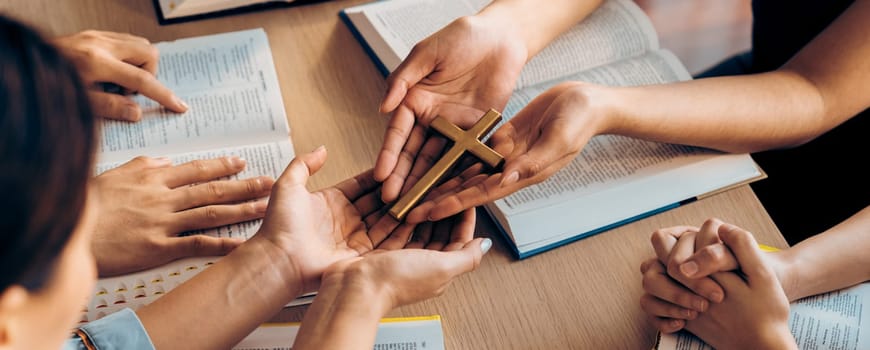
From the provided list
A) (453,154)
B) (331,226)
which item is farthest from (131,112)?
(453,154)

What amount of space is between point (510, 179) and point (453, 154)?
92 mm

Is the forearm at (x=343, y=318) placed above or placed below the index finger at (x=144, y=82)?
below

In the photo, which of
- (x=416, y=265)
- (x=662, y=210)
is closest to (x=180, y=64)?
(x=416, y=265)

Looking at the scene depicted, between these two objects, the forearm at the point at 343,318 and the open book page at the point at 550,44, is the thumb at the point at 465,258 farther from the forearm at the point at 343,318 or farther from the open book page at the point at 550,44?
the open book page at the point at 550,44

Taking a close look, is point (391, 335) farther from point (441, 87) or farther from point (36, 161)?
point (36, 161)

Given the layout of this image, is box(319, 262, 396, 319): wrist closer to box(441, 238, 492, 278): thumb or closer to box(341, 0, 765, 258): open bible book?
box(441, 238, 492, 278): thumb

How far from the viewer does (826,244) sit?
1.01m

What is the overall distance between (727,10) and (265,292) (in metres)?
2.02

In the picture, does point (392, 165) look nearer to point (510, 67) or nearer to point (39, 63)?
point (510, 67)

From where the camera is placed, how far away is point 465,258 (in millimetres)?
939

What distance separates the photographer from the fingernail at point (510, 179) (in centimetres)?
98

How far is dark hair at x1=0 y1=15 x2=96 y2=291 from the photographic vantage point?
0.46 metres

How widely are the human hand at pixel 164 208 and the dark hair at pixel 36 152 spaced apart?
1.51 ft

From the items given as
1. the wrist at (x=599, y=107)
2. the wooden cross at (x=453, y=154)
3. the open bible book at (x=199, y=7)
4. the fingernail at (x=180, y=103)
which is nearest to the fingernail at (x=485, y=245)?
the wooden cross at (x=453, y=154)
